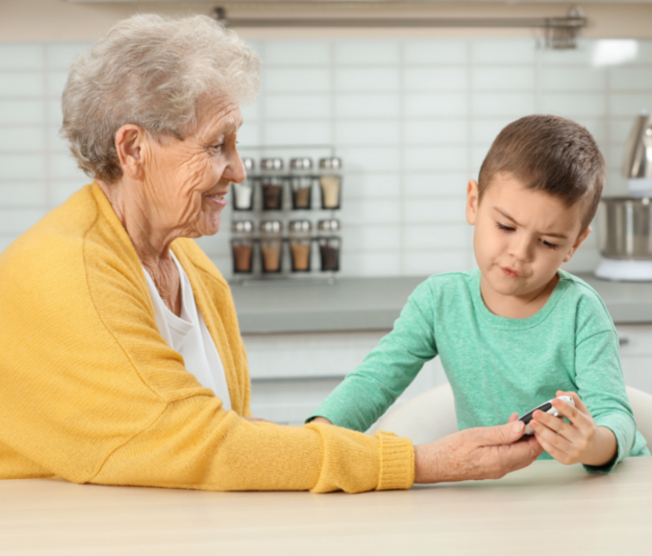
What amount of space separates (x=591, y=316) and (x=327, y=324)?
1.02 metres

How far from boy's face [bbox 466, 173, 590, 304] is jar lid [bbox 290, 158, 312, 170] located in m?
1.38

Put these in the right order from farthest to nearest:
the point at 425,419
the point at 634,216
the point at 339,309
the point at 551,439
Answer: the point at 634,216 → the point at 339,309 → the point at 425,419 → the point at 551,439

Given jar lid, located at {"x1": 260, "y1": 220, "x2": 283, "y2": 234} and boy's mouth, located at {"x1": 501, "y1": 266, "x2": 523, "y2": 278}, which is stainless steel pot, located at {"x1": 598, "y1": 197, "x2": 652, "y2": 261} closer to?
jar lid, located at {"x1": 260, "y1": 220, "x2": 283, "y2": 234}

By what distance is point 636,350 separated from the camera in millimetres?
1931


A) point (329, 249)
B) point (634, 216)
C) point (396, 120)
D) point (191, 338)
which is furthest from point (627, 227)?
point (191, 338)

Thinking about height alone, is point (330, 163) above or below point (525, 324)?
above

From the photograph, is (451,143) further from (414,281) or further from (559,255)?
(559,255)

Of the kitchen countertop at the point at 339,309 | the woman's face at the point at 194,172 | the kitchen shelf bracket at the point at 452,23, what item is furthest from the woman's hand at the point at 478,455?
the kitchen shelf bracket at the point at 452,23

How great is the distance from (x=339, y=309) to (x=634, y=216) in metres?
0.99

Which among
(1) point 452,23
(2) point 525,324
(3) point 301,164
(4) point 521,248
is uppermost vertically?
(1) point 452,23

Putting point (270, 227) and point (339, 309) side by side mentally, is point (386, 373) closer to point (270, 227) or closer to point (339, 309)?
point (339, 309)

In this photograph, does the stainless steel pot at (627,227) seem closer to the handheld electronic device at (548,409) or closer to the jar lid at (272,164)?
the jar lid at (272,164)

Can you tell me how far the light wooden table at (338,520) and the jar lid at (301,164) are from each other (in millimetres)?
1621

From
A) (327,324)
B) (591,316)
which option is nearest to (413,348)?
(591,316)
